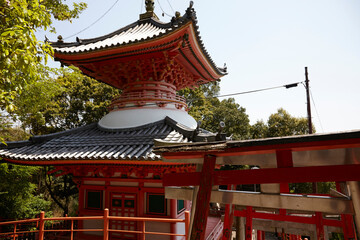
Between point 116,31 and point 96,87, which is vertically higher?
point 96,87

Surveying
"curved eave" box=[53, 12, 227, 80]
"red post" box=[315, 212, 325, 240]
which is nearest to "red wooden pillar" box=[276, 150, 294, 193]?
"red post" box=[315, 212, 325, 240]

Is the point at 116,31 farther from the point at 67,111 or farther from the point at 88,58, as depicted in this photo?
the point at 67,111

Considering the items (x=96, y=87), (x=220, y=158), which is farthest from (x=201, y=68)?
(x=96, y=87)

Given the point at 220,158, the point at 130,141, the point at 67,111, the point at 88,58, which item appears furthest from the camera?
the point at 67,111

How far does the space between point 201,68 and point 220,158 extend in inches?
284

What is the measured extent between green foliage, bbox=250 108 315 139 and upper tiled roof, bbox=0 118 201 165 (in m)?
21.1

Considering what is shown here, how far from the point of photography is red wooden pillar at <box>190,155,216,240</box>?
2586mm

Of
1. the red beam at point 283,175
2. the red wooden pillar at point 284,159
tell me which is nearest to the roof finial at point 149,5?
the red beam at point 283,175

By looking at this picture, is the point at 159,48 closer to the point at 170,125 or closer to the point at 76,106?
the point at 170,125

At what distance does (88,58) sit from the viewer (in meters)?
7.91

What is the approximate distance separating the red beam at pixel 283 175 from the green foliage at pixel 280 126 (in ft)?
80.2

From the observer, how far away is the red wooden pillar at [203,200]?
2586mm

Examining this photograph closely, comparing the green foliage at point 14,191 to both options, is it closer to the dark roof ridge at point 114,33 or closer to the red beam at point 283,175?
the dark roof ridge at point 114,33

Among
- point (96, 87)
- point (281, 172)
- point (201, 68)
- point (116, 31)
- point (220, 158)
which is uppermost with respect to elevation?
point (96, 87)
